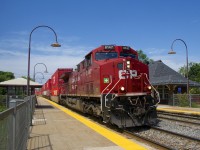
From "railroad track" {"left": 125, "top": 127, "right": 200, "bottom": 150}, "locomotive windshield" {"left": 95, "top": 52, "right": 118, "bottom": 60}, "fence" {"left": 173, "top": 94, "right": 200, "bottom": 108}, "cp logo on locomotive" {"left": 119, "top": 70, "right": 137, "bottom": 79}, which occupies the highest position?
"locomotive windshield" {"left": 95, "top": 52, "right": 118, "bottom": 60}

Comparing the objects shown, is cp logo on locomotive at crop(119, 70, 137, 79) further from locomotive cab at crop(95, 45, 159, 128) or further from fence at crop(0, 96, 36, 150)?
fence at crop(0, 96, 36, 150)

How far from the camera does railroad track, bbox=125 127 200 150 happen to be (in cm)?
956

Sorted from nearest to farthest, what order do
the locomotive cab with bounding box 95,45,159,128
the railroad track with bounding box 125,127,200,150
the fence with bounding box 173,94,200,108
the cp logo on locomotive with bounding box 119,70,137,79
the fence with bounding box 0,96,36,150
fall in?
the fence with bounding box 0,96,36,150
the railroad track with bounding box 125,127,200,150
the locomotive cab with bounding box 95,45,159,128
the cp logo on locomotive with bounding box 119,70,137,79
the fence with bounding box 173,94,200,108

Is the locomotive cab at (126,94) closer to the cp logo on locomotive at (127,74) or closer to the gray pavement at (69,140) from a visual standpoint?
the cp logo on locomotive at (127,74)

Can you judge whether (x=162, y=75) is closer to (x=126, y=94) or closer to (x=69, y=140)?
(x=126, y=94)

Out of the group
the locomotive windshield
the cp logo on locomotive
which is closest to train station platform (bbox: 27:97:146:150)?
the cp logo on locomotive

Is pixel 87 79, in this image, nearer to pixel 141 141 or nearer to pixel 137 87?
pixel 137 87

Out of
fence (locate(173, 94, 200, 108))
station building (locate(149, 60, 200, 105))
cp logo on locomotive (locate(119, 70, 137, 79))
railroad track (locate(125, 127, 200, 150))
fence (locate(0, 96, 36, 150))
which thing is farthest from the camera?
station building (locate(149, 60, 200, 105))

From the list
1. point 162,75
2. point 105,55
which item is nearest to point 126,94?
point 105,55

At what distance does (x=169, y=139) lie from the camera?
11062mm

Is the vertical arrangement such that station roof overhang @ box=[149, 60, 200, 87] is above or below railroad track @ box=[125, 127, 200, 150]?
above

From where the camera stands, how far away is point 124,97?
1284cm

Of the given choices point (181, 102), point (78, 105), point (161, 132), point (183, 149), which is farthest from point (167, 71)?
point (183, 149)

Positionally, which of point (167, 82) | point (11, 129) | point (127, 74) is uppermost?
point (167, 82)
